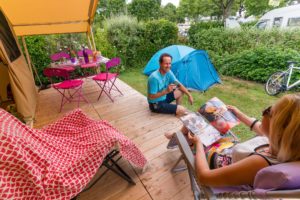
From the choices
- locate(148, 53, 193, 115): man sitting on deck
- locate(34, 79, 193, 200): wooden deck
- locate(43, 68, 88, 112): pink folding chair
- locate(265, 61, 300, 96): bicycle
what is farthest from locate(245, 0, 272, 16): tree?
locate(43, 68, 88, 112): pink folding chair

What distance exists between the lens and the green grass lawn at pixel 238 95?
3500mm

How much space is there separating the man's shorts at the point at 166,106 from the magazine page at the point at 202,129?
53.4 inches

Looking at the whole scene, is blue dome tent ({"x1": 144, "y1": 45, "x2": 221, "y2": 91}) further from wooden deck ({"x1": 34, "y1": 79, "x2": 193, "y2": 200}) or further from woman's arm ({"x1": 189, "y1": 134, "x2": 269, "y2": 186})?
woman's arm ({"x1": 189, "y1": 134, "x2": 269, "y2": 186})

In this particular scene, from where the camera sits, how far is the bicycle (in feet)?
13.2

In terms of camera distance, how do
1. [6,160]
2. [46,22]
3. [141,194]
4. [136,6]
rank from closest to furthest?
[6,160] < [141,194] < [46,22] < [136,6]

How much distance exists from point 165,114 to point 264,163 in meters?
2.39

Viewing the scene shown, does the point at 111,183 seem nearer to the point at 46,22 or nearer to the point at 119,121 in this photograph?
the point at 119,121

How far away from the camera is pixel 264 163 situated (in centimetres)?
89

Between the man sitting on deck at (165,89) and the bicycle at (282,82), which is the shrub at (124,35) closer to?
the man sitting on deck at (165,89)

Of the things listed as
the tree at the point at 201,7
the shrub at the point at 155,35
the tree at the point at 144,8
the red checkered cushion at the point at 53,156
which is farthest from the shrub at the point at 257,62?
the tree at the point at 201,7

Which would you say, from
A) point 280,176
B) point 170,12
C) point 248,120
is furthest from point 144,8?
point 280,176

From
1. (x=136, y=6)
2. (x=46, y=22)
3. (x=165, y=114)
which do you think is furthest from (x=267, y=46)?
(x=136, y=6)

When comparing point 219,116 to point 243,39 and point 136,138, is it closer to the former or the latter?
point 136,138

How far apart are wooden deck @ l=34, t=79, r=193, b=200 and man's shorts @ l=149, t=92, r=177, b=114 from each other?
5.4 inches
